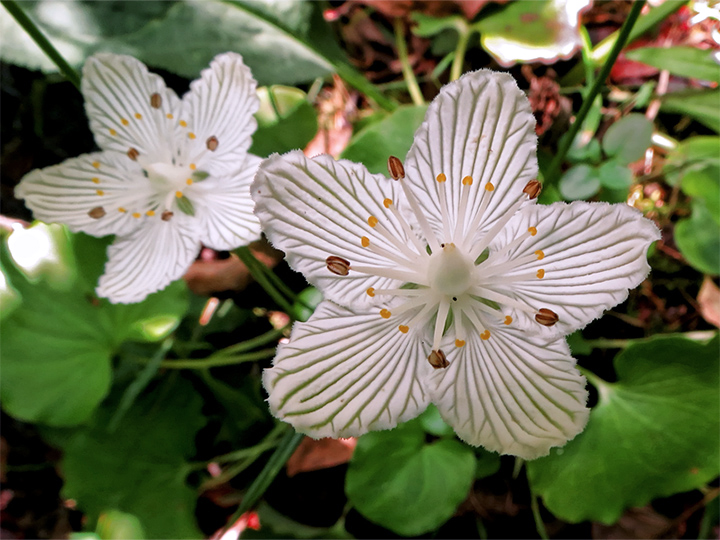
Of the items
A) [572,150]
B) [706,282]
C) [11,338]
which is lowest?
[706,282]

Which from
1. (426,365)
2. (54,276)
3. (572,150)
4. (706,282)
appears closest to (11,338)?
(54,276)

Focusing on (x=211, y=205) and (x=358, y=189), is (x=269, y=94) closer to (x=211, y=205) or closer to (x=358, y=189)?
(x=211, y=205)

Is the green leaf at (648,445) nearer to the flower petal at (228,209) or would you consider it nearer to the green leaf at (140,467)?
the flower petal at (228,209)

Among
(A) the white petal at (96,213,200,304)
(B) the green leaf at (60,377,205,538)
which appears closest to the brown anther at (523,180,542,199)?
(A) the white petal at (96,213,200,304)

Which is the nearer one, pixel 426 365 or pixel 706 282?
pixel 426 365

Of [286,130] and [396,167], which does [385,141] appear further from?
[396,167]

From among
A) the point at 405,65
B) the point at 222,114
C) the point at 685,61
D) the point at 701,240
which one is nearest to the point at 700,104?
the point at 685,61
